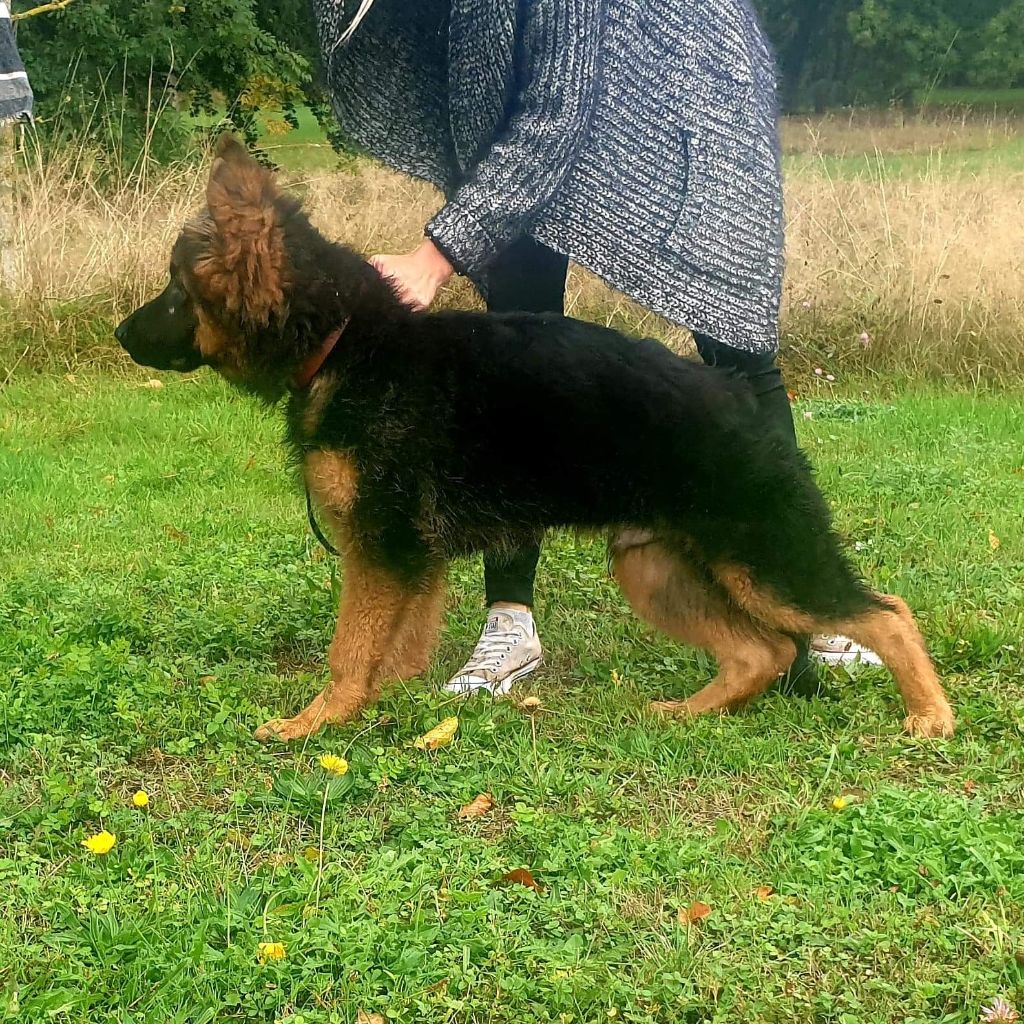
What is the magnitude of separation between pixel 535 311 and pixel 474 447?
0.68 m

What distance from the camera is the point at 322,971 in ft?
7.28

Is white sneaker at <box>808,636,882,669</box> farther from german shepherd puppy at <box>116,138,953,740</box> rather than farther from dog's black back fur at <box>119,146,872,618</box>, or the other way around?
dog's black back fur at <box>119,146,872,618</box>

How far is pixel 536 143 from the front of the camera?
3.16 m

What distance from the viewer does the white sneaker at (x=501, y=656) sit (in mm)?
3715

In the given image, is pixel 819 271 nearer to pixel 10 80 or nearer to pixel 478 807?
pixel 10 80

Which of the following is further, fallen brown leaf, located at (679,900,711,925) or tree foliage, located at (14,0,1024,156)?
tree foliage, located at (14,0,1024,156)

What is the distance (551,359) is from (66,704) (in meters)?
1.72

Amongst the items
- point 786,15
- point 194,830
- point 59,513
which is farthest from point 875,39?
point 194,830

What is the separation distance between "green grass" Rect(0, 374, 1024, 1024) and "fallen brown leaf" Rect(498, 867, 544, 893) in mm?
25

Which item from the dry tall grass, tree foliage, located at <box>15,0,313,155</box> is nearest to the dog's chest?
the dry tall grass

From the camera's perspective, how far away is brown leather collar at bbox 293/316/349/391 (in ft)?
11.0

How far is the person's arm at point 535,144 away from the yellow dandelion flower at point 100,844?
66.6 inches

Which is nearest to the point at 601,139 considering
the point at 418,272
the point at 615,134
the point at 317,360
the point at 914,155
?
the point at 615,134

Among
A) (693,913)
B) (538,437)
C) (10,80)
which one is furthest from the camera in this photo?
(10,80)
